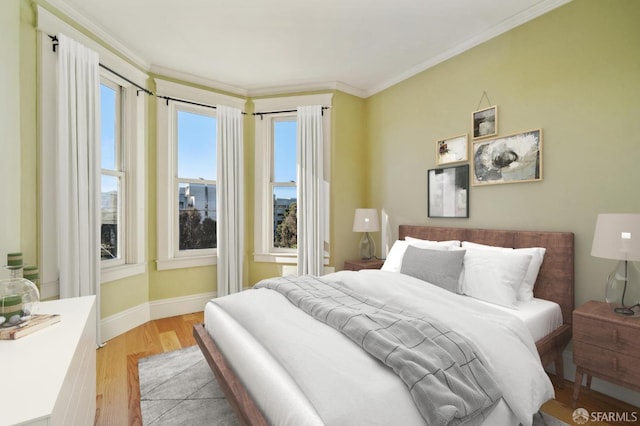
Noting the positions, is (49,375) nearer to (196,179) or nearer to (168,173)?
(168,173)

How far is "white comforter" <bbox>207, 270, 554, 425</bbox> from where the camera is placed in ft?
3.67

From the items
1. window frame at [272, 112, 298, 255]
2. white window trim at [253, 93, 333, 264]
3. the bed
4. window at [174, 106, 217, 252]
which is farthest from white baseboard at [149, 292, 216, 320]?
the bed

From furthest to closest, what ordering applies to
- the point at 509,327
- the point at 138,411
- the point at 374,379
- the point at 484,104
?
the point at 484,104, the point at 138,411, the point at 509,327, the point at 374,379

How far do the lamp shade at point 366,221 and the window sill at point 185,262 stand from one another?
193 cm

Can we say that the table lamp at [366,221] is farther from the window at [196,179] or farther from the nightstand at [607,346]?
the nightstand at [607,346]

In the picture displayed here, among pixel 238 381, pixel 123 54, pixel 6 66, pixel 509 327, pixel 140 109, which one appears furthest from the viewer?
pixel 140 109

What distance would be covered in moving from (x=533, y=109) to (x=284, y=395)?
284cm

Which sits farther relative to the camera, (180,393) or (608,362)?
(180,393)

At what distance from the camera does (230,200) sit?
13.0 ft

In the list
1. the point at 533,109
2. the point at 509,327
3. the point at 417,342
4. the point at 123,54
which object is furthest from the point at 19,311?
the point at 533,109

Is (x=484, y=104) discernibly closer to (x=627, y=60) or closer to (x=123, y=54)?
(x=627, y=60)

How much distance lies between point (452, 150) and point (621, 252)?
1672mm

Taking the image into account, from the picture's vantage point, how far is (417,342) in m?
1.41

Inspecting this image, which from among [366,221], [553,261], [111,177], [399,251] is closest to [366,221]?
[366,221]
